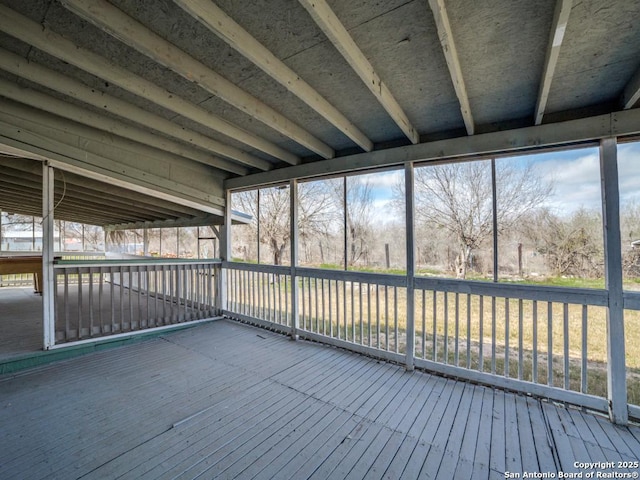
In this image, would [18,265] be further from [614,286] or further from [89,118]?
[614,286]

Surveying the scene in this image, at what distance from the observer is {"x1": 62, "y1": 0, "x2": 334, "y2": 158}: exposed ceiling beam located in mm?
1602

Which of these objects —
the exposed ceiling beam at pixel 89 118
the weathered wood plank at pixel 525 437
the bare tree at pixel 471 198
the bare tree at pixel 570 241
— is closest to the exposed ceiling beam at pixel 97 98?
the exposed ceiling beam at pixel 89 118

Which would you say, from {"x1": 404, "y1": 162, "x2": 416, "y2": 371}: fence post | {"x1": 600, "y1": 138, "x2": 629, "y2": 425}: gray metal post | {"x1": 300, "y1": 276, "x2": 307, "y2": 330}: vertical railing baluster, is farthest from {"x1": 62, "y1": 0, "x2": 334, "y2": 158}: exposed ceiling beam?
{"x1": 600, "y1": 138, "x2": 629, "y2": 425}: gray metal post

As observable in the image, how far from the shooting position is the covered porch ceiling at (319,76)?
1.65 metres

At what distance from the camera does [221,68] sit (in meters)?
2.21

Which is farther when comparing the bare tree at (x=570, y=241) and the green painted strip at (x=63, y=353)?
the green painted strip at (x=63, y=353)

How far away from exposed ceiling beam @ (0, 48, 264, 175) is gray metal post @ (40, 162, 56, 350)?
143 centimetres

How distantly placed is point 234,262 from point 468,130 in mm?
4164

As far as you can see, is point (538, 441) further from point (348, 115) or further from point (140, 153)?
point (140, 153)

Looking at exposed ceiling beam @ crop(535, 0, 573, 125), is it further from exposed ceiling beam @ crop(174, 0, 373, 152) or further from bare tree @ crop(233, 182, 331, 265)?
bare tree @ crop(233, 182, 331, 265)

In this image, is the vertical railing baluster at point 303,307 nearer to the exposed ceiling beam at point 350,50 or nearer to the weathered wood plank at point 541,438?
the exposed ceiling beam at point 350,50

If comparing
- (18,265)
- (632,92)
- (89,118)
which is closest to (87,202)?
(18,265)

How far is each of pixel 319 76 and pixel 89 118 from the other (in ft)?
8.21

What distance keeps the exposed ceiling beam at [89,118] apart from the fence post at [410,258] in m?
2.92
